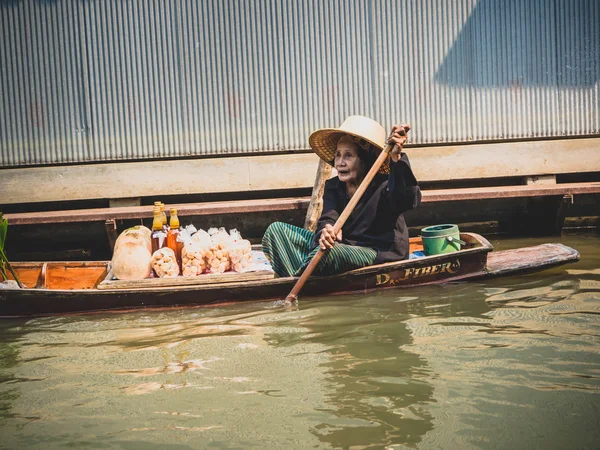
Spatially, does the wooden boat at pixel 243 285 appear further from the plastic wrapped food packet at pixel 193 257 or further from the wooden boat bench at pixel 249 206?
the wooden boat bench at pixel 249 206

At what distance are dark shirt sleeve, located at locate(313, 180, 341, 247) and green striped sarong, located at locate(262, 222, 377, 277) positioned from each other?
0.16 m

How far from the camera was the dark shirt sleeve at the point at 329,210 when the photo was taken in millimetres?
6059

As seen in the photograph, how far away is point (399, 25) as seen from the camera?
852 centimetres

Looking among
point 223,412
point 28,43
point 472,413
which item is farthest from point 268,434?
point 28,43

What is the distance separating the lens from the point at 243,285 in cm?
584

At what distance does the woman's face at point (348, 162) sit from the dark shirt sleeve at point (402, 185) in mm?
414

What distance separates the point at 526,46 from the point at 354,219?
3.94 m

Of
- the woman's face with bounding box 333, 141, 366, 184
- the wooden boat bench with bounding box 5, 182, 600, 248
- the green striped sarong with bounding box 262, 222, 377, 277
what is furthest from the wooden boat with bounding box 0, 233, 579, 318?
the wooden boat bench with bounding box 5, 182, 600, 248

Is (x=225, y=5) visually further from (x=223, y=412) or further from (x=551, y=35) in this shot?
(x=223, y=412)

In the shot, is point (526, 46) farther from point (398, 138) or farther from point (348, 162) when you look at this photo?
point (398, 138)

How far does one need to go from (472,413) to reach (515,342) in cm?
116

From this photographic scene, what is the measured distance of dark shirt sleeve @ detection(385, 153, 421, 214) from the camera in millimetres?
5633

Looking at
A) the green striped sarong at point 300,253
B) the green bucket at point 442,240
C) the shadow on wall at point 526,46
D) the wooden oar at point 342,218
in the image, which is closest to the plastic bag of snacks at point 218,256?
the green striped sarong at point 300,253

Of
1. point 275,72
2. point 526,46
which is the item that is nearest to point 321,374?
point 275,72
